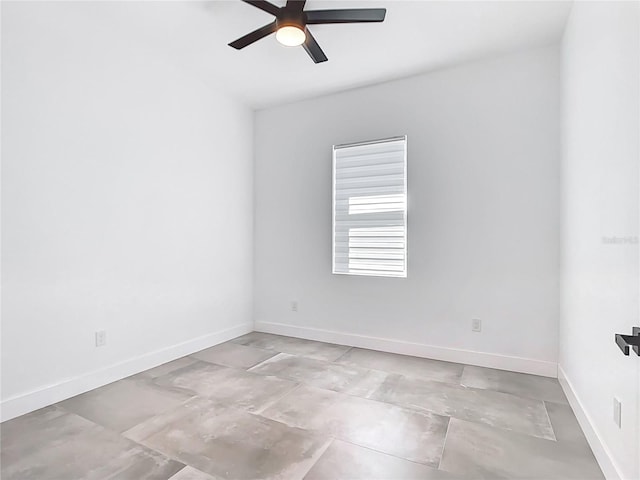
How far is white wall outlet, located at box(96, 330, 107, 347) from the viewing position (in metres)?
2.77

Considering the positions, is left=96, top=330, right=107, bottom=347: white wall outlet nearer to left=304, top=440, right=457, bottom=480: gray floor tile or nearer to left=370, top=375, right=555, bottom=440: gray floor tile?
left=304, top=440, right=457, bottom=480: gray floor tile

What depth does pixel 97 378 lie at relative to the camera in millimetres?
2748

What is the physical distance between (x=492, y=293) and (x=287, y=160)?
8.69 ft

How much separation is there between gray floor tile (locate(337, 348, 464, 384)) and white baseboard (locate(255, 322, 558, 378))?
0.07m

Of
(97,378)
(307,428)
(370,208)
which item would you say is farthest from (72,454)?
(370,208)

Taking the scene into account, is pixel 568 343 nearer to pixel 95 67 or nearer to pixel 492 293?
pixel 492 293

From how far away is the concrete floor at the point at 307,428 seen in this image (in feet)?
5.79

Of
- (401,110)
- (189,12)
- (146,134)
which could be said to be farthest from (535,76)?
(146,134)

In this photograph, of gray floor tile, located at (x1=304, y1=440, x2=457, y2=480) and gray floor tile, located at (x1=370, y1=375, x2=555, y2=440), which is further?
gray floor tile, located at (x1=370, y1=375, x2=555, y2=440)

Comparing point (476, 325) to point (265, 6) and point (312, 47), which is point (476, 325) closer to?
point (312, 47)

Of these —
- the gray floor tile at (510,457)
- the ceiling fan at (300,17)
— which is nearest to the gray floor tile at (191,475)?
the gray floor tile at (510,457)

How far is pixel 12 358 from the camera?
7.44 ft

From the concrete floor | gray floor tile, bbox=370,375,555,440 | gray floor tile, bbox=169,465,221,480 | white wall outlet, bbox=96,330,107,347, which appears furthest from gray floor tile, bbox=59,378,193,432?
gray floor tile, bbox=370,375,555,440

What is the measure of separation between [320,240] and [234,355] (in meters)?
1.52
